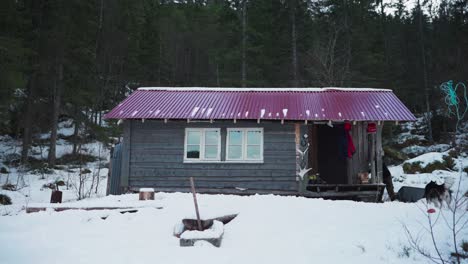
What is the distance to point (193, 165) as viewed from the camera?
37.6 ft

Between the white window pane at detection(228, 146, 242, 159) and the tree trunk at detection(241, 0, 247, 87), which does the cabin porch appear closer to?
the white window pane at detection(228, 146, 242, 159)

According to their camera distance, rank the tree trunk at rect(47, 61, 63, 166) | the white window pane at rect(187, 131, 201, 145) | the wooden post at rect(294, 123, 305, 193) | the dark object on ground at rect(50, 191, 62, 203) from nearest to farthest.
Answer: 1. the dark object on ground at rect(50, 191, 62, 203)
2. the wooden post at rect(294, 123, 305, 193)
3. the white window pane at rect(187, 131, 201, 145)
4. the tree trunk at rect(47, 61, 63, 166)

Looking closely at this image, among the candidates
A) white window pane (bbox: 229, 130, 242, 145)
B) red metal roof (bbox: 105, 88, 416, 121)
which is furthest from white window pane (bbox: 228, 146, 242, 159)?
red metal roof (bbox: 105, 88, 416, 121)

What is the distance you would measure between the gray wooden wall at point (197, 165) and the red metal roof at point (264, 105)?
1.29ft

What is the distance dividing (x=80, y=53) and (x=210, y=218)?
60.2 ft

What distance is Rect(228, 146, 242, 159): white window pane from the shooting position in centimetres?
1142

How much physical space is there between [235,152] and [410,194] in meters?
6.03

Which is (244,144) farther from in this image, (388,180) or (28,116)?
(28,116)

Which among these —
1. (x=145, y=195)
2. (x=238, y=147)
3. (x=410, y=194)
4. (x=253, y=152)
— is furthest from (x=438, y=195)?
(x=145, y=195)

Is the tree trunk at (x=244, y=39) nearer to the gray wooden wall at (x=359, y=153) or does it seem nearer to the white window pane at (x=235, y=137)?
the gray wooden wall at (x=359, y=153)

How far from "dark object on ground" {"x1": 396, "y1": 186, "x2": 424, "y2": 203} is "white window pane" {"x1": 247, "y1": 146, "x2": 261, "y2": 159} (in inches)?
205

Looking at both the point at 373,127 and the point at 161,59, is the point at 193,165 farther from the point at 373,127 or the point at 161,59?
the point at 161,59

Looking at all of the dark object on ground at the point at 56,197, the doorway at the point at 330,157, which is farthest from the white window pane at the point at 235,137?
the dark object on ground at the point at 56,197

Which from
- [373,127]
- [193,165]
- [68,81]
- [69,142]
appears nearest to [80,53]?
[68,81]
